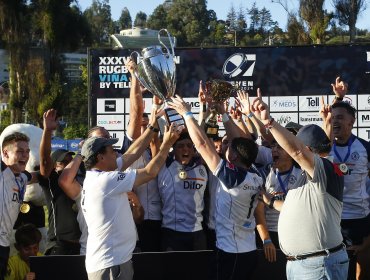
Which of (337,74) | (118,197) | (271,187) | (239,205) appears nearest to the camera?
(118,197)

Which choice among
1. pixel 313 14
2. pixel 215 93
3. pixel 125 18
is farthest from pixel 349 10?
pixel 125 18

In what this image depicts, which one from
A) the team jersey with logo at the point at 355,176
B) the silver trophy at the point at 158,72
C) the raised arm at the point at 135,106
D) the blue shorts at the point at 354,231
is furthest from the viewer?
the blue shorts at the point at 354,231

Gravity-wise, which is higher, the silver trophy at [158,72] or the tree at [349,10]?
the tree at [349,10]

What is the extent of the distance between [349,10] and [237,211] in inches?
1274

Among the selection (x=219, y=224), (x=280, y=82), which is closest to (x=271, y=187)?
(x=219, y=224)

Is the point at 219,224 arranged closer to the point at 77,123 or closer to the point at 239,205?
the point at 239,205

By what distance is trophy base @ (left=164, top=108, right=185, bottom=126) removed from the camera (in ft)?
19.8

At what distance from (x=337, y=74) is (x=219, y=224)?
5.85 meters

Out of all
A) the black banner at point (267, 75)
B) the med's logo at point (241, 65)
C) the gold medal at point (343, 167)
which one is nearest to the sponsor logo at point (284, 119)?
the black banner at point (267, 75)

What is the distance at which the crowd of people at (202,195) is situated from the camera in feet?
17.2

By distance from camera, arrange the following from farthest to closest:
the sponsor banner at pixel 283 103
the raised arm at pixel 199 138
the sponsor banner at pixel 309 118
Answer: the sponsor banner at pixel 283 103, the sponsor banner at pixel 309 118, the raised arm at pixel 199 138

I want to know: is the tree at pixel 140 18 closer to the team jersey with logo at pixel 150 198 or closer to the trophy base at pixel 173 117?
the team jersey with logo at pixel 150 198

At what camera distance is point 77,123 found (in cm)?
4169

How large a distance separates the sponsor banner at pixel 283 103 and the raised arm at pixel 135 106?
15.4ft
